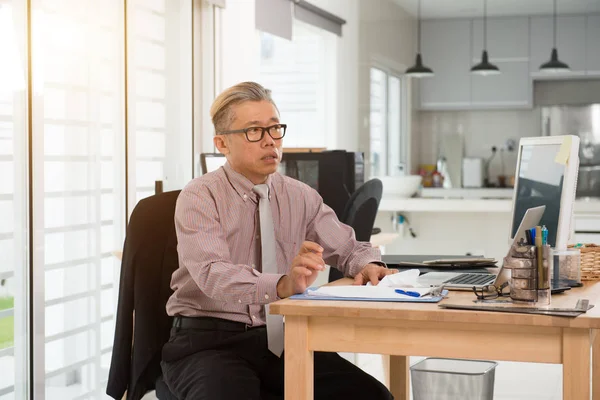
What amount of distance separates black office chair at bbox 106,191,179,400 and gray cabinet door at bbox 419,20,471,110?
22.3 feet

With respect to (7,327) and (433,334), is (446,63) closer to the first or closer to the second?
(7,327)

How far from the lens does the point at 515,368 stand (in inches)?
166

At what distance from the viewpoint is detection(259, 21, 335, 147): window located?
6438 mm

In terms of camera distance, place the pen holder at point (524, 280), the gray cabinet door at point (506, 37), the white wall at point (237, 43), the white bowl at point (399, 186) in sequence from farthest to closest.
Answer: the gray cabinet door at point (506, 37) < the white bowl at point (399, 186) < the white wall at point (237, 43) < the pen holder at point (524, 280)

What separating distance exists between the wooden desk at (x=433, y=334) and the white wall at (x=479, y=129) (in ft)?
23.2

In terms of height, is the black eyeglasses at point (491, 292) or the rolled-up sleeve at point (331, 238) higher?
the rolled-up sleeve at point (331, 238)

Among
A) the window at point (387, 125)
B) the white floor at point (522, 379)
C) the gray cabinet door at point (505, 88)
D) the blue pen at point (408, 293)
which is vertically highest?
the gray cabinet door at point (505, 88)

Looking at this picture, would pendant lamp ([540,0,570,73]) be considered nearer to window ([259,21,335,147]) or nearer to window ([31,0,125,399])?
window ([259,21,335,147])

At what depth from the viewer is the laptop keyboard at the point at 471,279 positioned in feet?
6.35

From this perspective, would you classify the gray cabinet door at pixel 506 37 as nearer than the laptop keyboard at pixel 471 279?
No

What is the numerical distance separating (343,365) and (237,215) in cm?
44

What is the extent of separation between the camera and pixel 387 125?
7992 millimetres

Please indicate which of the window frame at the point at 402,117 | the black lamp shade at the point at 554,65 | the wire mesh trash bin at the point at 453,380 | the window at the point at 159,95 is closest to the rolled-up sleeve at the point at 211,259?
the wire mesh trash bin at the point at 453,380

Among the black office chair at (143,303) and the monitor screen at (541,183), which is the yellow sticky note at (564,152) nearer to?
the monitor screen at (541,183)
